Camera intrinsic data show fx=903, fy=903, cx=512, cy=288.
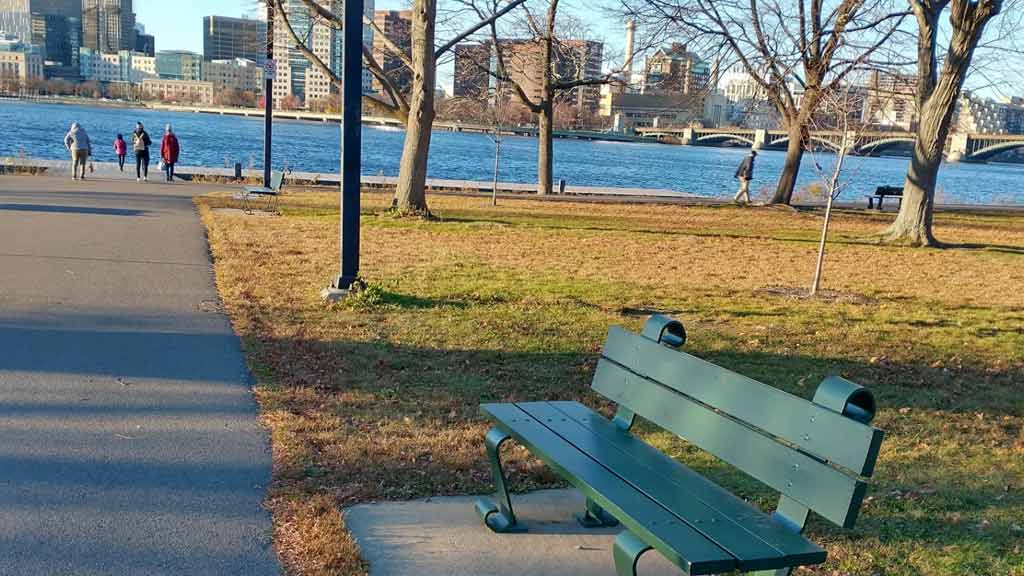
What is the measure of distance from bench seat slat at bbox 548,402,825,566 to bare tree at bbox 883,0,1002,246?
1404 cm

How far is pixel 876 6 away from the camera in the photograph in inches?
832

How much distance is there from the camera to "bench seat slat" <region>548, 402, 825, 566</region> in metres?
2.83

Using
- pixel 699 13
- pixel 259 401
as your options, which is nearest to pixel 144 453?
pixel 259 401

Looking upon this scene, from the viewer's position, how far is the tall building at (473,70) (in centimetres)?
2378

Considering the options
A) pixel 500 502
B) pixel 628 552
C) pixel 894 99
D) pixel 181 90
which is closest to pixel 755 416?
pixel 628 552

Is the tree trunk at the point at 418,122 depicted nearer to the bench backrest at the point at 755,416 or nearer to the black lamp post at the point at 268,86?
the black lamp post at the point at 268,86

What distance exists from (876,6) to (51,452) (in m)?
21.1

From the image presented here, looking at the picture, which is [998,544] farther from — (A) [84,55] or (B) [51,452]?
(A) [84,55]

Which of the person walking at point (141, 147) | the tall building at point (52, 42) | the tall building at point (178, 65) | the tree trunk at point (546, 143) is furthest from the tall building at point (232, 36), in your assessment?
the tall building at point (52, 42)

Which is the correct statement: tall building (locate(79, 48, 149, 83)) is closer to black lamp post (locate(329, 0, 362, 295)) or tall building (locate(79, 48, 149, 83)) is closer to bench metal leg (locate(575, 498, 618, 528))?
black lamp post (locate(329, 0, 362, 295))

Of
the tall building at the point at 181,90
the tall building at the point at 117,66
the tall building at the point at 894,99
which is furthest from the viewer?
the tall building at the point at 117,66

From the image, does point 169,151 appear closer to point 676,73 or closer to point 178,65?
point 676,73

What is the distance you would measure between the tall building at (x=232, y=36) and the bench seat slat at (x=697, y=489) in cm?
1937

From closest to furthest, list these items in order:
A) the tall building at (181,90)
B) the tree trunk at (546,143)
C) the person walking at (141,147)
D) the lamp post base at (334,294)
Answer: the lamp post base at (334,294) → the person walking at (141,147) → the tree trunk at (546,143) → the tall building at (181,90)
